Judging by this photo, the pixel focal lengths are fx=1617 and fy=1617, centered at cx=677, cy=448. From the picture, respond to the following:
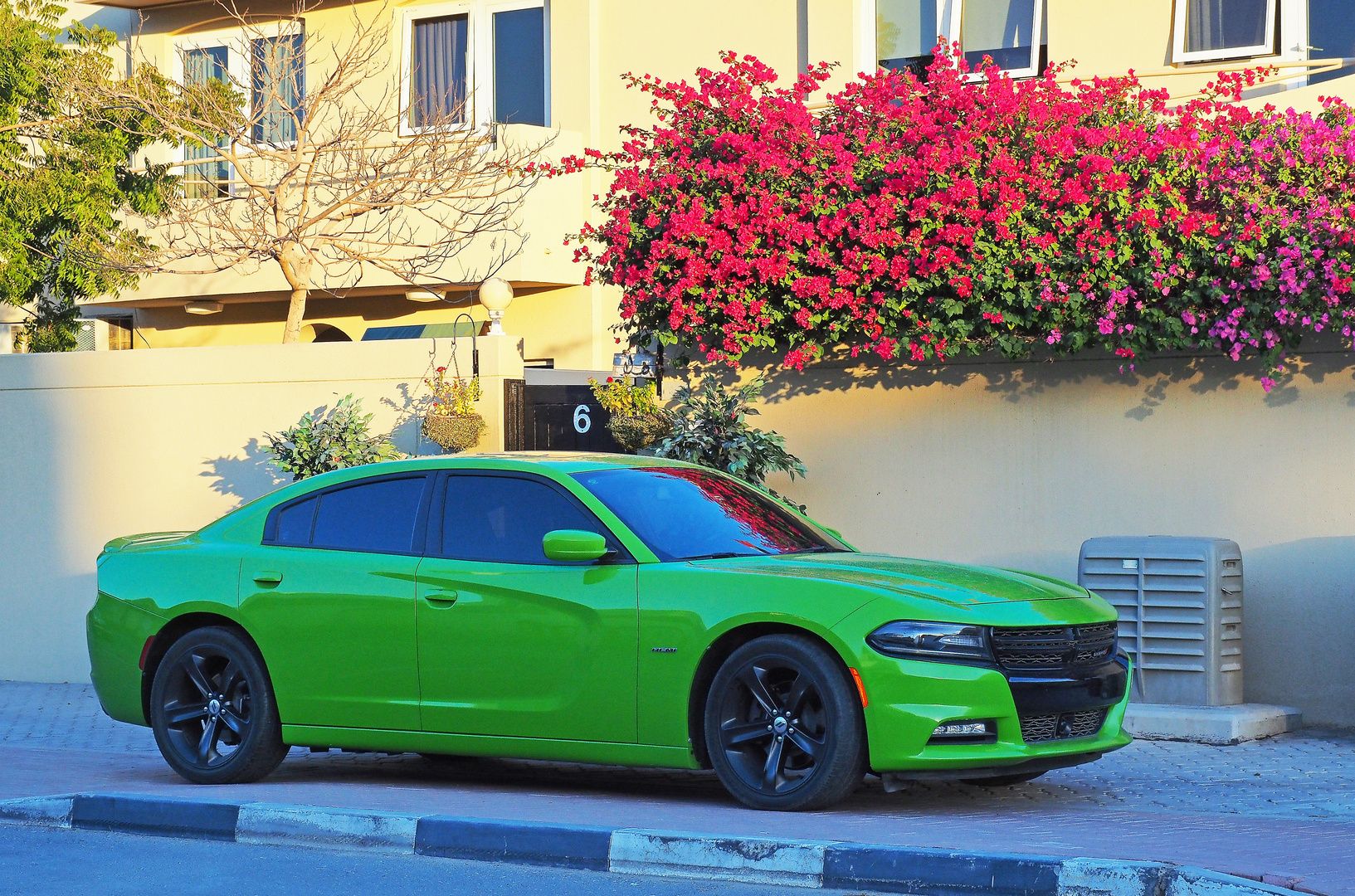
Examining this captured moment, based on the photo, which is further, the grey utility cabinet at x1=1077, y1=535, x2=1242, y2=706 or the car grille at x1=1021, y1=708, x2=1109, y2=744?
the grey utility cabinet at x1=1077, y1=535, x2=1242, y2=706

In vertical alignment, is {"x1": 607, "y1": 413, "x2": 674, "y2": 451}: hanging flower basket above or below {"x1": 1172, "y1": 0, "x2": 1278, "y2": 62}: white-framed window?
below

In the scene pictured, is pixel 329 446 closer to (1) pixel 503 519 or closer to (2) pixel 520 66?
(1) pixel 503 519

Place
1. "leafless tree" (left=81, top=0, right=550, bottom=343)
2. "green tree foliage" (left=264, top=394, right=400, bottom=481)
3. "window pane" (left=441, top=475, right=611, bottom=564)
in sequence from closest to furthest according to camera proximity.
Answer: "window pane" (left=441, top=475, right=611, bottom=564), "green tree foliage" (left=264, top=394, right=400, bottom=481), "leafless tree" (left=81, top=0, right=550, bottom=343)

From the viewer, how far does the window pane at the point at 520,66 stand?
19172mm

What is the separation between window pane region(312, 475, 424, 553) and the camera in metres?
7.76

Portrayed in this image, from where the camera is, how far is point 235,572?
800cm

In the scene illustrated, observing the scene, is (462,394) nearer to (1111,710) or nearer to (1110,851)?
(1111,710)

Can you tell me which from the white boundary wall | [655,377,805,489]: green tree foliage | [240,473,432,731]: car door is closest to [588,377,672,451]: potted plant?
[655,377,805,489]: green tree foliage

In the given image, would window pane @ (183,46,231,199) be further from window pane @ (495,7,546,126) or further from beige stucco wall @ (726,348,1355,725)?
beige stucco wall @ (726,348,1355,725)

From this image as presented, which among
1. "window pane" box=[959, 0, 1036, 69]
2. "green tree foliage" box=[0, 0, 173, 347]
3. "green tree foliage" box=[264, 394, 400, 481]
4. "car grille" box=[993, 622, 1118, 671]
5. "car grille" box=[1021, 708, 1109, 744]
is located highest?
"window pane" box=[959, 0, 1036, 69]

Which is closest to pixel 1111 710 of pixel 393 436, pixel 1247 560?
pixel 1247 560

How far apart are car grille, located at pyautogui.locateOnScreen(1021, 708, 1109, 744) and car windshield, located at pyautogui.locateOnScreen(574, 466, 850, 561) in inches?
58.0

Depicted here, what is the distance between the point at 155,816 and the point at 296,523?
5.21 feet

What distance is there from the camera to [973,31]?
1553cm
